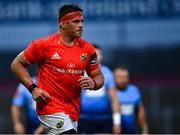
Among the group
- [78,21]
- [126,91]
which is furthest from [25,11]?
[78,21]

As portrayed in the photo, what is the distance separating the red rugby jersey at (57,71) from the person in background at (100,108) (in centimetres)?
285

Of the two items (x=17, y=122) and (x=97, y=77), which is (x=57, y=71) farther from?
(x=17, y=122)

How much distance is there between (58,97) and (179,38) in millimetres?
8550

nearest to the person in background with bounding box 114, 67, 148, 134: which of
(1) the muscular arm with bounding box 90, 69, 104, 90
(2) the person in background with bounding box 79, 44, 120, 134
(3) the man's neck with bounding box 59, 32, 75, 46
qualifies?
(2) the person in background with bounding box 79, 44, 120, 134

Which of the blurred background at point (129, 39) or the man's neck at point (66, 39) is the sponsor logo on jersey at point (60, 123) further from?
the blurred background at point (129, 39)

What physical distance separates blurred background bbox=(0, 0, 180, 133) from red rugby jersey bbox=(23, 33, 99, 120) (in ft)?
22.4

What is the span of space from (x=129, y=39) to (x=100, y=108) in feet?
18.6

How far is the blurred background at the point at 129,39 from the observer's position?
13.6 m

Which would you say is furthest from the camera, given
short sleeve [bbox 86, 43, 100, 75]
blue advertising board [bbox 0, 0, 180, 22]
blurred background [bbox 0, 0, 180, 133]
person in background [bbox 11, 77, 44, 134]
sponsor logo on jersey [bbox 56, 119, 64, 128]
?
blurred background [bbox 0, 0, 180, 133]

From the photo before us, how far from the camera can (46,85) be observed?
257 inches

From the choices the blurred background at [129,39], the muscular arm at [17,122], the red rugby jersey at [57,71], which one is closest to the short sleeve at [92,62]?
the red rugby jersey at [57,71]

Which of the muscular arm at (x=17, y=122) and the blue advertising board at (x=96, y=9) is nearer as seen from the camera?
the muscular arm at (x=17, y=122)

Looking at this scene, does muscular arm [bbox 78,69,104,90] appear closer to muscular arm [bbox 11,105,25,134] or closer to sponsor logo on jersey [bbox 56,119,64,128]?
sponsor logo on jersey [bbox 56,119,64,128]

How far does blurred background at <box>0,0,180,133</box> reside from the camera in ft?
44.5
